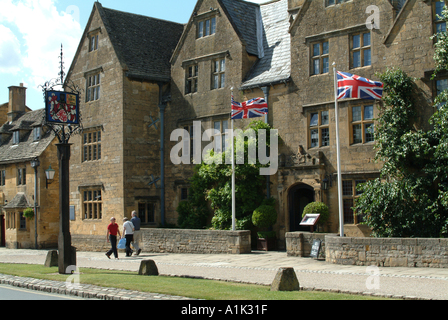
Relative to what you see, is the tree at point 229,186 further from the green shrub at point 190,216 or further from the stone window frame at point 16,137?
the stone window frame at point 16,137

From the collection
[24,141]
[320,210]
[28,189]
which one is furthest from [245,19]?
[24,141]

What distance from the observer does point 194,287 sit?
38.6ft

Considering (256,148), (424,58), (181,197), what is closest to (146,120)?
(181,197)

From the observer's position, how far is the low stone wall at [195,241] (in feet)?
65.5

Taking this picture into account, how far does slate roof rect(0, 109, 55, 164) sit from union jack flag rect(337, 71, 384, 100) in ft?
72.6

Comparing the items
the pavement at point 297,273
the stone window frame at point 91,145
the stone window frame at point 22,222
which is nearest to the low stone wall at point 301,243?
the pavement at point 297,273

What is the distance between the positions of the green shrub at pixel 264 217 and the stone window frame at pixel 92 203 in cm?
972

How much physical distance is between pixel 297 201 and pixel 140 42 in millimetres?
12848

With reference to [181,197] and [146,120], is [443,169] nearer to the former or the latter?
[181,197]

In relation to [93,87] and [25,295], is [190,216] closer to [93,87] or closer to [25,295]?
[93,87]

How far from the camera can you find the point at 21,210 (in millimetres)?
33562

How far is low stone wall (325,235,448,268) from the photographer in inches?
573

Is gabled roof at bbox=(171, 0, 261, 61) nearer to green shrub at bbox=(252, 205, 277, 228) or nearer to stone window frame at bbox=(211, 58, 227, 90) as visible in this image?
stone window frame at bbox=(211, 58, 227, 90)

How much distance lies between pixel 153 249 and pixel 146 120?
24.9 feet
